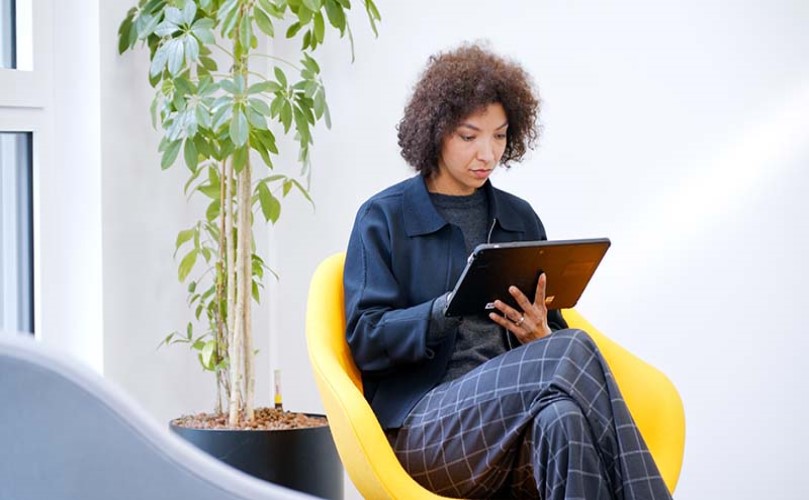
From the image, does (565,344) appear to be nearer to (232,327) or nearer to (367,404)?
(367,404)

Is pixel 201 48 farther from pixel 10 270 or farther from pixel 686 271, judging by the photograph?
pixel 686 271

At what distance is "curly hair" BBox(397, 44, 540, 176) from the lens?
8.23 feet

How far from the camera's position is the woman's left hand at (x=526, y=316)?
2.31 meters

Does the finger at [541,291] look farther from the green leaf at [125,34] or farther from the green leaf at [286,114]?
the green leaf at [125,34]

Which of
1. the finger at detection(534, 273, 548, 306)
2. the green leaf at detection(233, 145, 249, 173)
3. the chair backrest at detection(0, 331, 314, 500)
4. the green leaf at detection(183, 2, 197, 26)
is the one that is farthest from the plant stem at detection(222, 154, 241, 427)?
the chair backrest at detection(0, 331, 314, 500)

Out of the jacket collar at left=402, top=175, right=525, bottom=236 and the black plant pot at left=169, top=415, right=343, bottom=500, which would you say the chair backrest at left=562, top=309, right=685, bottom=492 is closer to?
the jacket collar at left=402, top=175, right=525, bottom=236

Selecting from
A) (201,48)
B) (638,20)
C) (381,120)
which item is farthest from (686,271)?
(201,48)

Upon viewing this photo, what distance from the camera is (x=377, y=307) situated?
92.9 inches

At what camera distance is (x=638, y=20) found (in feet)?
10.9

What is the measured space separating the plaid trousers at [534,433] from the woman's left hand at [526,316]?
11 cm

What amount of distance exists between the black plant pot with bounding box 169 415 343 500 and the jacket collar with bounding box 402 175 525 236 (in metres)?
0.71

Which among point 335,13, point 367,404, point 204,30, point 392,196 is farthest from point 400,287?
point 335,13

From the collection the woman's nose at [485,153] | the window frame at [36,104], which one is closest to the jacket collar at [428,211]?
the woman's nose at [485,153]

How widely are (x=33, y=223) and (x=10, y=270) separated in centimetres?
13
